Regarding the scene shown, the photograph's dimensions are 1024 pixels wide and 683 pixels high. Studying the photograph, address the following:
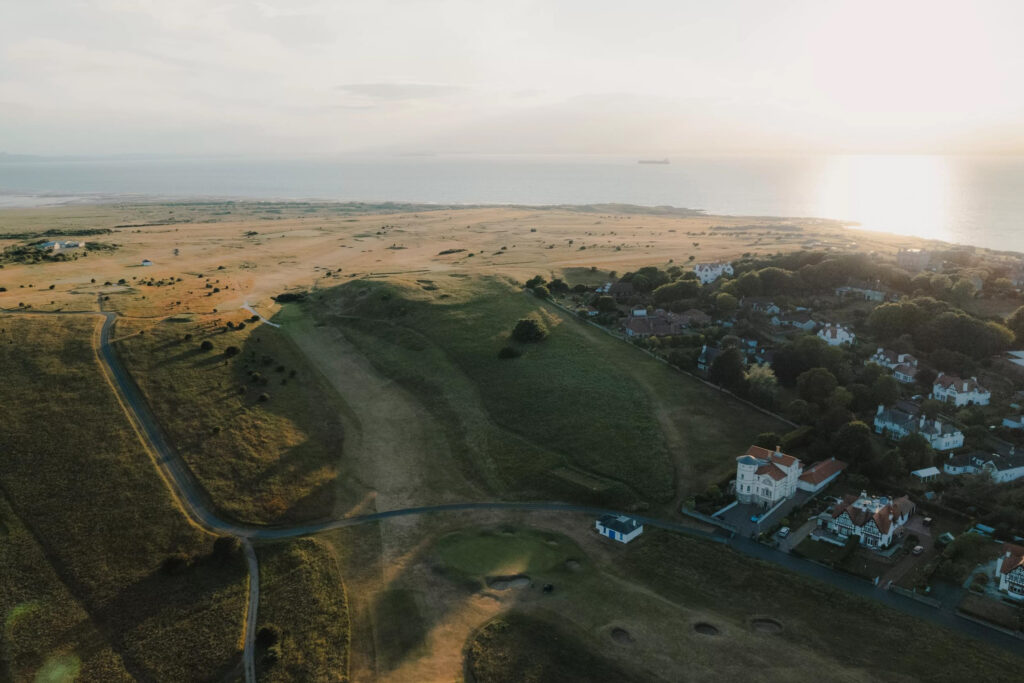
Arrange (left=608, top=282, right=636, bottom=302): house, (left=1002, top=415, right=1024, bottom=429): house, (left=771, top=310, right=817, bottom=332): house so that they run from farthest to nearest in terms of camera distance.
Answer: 1. (left=608, top=282, right=636, bottom=302): house
2. (left=771, top=310, right=817, bottom=332): house
3. (left=1002, top=415, right=1024, bottom=429): house

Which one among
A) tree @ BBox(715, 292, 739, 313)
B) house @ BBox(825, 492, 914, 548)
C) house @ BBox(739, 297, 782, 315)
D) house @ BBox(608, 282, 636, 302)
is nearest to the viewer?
house @ BBox(825, 492, 914, 548)

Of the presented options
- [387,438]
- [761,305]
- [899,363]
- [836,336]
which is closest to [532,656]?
[387,438]

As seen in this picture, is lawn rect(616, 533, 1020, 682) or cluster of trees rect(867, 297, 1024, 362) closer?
lawn rect(616, 533, 1020, 682)

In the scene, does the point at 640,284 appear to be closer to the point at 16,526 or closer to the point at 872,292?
the point at 872,292

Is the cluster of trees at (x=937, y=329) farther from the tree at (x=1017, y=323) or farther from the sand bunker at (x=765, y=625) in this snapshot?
the sand bunker at (x=765, y=625)

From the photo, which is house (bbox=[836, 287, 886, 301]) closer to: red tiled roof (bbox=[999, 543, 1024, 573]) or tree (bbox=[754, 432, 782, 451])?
tree (bbox=[754, 432, 782, 451])

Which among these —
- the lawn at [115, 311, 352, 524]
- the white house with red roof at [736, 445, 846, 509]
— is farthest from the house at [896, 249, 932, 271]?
the lawn at [115, 311, 352, 524]

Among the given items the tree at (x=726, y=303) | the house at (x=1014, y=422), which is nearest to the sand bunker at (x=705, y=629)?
the house at (x=1014, y=422)

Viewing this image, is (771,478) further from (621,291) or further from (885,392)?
(621,291)
